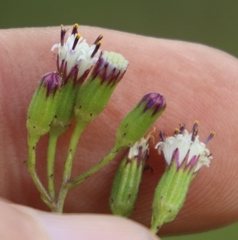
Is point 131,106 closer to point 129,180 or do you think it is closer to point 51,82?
point 129,180

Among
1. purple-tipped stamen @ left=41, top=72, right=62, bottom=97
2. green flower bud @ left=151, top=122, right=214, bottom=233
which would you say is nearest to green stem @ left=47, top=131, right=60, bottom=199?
purple-tipped stamen @ left=41, top=72, right=62, bottom=97

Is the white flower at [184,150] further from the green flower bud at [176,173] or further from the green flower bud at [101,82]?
the green flower bud at [101,82]

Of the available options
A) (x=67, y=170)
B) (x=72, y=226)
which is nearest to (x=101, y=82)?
(x=67, y=170)

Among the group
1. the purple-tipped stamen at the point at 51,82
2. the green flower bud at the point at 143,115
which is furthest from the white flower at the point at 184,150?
the purple-tipped stamen at the point at 51,82

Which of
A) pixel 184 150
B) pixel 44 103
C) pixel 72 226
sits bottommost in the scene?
pixel 72 226

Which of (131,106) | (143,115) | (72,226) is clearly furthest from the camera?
(131,106)
